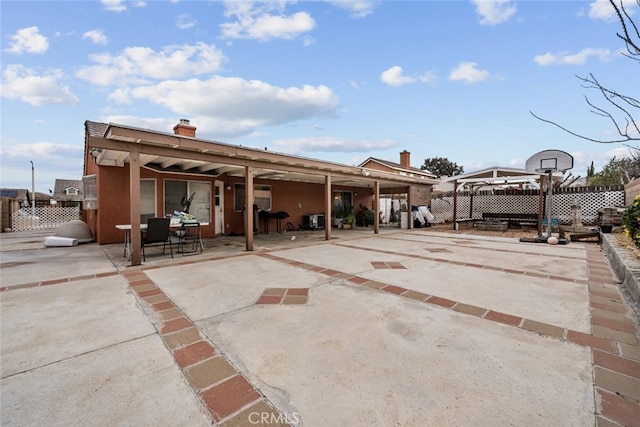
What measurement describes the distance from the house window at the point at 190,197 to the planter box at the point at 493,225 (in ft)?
36.7

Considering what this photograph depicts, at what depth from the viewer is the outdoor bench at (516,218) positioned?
11.4 meters

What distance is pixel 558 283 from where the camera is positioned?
381 cm

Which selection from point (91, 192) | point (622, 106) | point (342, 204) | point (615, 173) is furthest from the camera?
Result: point (615, 173)

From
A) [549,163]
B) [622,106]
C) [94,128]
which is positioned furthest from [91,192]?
[549,163]

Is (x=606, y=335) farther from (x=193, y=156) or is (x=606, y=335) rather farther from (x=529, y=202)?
(x=529, y=202)

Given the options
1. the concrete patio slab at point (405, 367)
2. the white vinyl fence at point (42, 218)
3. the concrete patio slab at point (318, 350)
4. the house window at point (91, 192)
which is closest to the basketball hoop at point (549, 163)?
the concrete patio slab at point (318, 350)

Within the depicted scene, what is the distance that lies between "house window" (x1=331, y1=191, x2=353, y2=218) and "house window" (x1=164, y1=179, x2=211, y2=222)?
631 centimetres

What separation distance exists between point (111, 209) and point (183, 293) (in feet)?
20.0

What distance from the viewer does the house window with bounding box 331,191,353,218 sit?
13586 mm

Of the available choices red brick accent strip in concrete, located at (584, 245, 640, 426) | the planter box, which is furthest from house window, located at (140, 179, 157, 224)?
the planter box

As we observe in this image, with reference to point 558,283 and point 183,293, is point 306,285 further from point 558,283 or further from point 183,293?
point 558,283

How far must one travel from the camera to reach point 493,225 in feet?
36.8

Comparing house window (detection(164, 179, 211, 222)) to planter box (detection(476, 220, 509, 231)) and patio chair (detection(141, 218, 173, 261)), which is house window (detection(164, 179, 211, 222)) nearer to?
patio chair (detection(141, 218, 173, 261))

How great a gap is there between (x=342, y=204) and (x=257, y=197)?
509cm
